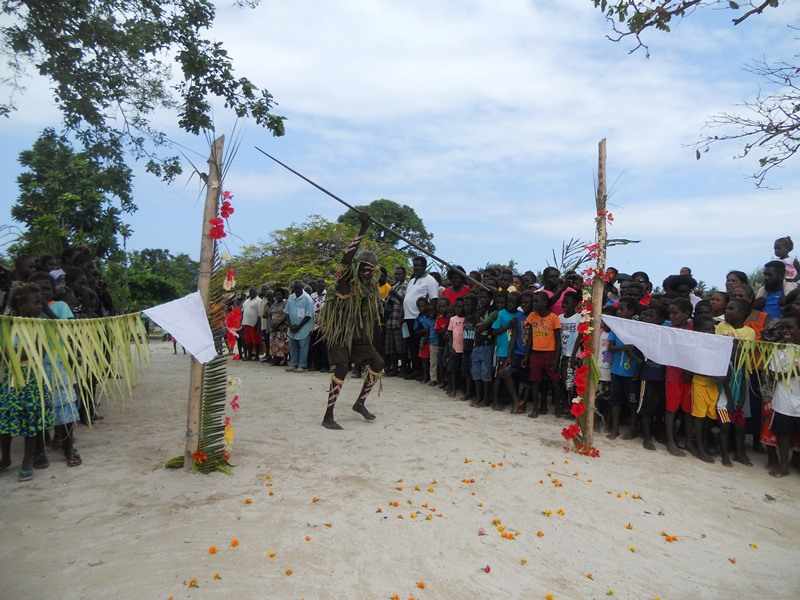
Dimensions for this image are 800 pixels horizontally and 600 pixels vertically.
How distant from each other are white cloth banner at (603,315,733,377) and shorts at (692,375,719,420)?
1.14 feet

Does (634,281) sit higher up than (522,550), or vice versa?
(634,281)

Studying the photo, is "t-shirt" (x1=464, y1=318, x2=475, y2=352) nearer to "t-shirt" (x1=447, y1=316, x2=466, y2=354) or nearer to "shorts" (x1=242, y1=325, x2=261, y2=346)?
"t-shirt" (x1=447, y1=316, x2=466, y2=354)

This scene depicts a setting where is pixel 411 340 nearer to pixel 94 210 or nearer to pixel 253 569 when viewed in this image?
pixel 253 569

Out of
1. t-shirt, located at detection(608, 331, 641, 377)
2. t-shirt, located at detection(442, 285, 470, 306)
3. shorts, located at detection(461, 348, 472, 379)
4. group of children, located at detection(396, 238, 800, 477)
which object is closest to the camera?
group of children, located at detection(396, 238, 800, 477)

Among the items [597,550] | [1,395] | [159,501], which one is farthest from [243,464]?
[597,550]

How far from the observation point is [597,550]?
4.15m

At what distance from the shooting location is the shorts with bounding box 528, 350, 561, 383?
788 cm

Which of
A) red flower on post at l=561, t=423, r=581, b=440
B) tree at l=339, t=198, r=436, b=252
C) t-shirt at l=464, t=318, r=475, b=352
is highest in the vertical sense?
tree at l=339, t=198, r=436, b=252

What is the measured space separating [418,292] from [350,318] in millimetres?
3748

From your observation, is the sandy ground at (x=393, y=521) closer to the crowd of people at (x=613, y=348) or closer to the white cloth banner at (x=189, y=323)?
the crowd of people at (x=613, y=348)

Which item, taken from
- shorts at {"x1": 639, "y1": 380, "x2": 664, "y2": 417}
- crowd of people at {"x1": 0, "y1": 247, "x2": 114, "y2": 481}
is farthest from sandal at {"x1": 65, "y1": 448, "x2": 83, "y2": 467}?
shorts at {"x1": 639, "y1": 380, "x2": 664, "y2": 417}

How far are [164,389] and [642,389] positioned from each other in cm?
723

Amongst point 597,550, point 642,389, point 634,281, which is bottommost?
point 597,550

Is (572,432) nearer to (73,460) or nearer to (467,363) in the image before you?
(467,363)
